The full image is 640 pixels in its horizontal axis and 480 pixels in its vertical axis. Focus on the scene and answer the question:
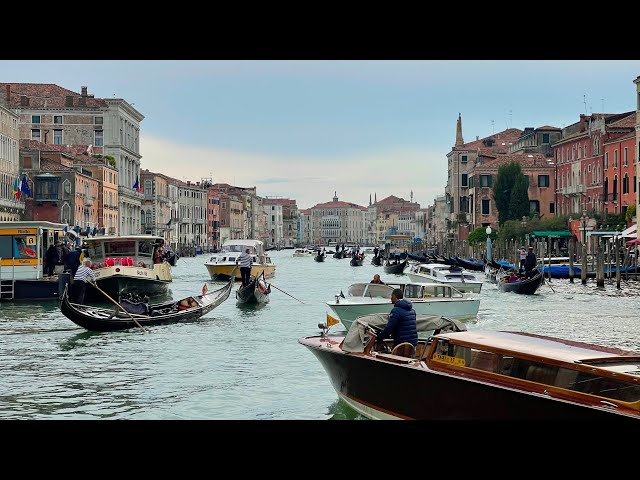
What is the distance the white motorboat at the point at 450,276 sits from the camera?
18.6 meters

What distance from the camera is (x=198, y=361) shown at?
9516mm

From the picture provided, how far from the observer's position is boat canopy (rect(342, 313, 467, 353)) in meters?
6.30

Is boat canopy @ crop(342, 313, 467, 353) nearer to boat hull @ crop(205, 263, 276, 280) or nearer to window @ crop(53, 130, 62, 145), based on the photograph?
boat hull @ crop(205, 263, 276, 280)

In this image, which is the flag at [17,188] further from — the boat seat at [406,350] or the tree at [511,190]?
the boat seat at [406,350]

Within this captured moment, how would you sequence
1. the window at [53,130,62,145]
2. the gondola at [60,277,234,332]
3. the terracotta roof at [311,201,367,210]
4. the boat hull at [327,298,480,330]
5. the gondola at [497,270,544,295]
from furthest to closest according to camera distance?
the terracotta roof at [311,201,367,210] → the window at [53,130,62,145] → the gondola at [497,270,544,295] → the boat hull at [327,298,480,330] → the gondola at [60,277,234,332]

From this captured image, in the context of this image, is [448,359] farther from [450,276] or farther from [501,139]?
[501,139]

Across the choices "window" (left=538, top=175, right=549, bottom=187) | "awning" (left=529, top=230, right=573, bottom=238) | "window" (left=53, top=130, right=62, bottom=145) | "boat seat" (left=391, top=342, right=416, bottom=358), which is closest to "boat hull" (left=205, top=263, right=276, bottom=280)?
"awning" (left=529, top=230, right=573, bottom=238)

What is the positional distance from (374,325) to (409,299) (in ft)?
19.4

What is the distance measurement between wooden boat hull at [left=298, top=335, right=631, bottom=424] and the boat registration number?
0.08 metres

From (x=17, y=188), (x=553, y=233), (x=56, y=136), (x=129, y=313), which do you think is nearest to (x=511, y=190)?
(x=553, y=233)

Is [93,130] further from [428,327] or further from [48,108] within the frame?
[428,327]
